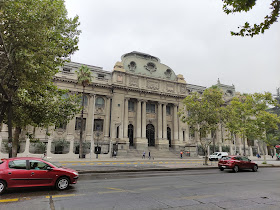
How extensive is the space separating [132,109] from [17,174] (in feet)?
117

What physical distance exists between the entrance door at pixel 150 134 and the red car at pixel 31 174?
115ft

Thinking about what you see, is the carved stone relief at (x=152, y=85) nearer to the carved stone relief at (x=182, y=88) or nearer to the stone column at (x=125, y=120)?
the stone column at (x=125, y=120)

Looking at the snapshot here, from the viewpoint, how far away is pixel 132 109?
4284 cm

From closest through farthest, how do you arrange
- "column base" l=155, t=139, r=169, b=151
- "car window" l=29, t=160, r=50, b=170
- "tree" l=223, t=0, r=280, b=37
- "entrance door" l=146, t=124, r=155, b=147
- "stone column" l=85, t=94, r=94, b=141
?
1. "tree" l=223, t=0, r=280, b=37
2. "car window" l=29, t=160, r=50, b=170
3. "stone column" l=85, t=94, r=94, b=141
4. "column base" l=155, t=139, r=169, b=151
5. "entrance door" l=146, t=124, r=155, b=147

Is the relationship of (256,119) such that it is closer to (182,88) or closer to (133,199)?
(182,88)

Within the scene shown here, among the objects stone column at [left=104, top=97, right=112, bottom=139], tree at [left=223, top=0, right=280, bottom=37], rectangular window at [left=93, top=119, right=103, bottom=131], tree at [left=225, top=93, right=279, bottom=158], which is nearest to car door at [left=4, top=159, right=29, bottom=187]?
tree at [left=223, top=0, right=280, bottom=37]

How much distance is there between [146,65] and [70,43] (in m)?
33.1

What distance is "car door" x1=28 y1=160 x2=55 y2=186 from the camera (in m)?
7.64

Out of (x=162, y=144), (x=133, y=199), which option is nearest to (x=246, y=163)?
(x=133, y=199)

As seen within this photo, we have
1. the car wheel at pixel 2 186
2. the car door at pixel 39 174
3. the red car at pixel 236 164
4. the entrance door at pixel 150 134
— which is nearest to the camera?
the car wheel at pixel 2 186

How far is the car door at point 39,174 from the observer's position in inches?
301

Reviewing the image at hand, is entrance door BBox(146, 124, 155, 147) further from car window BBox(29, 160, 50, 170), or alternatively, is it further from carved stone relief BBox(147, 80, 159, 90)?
car window BBox(29, 160, 50, 170)

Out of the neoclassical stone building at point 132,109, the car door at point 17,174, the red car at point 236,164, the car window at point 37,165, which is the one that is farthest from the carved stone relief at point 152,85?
the car door at point 17,174

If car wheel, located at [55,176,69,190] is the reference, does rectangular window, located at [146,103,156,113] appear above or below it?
above
